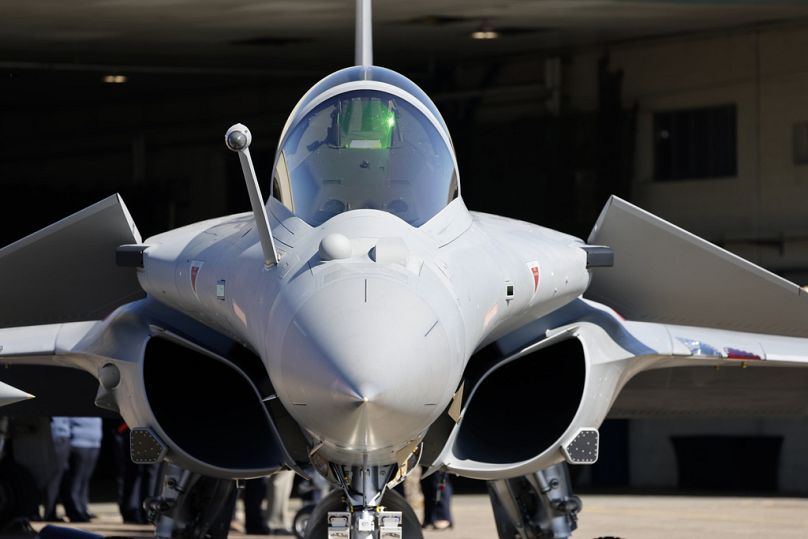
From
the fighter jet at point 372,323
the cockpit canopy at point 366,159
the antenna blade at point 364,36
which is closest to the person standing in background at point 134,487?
the fighter jet at point 372,323

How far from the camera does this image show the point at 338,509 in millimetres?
7199

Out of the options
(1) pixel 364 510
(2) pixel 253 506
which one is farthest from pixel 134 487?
(1) pixel 364 510

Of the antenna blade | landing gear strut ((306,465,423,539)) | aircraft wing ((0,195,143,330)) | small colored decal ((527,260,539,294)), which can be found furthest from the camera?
the antenna blade

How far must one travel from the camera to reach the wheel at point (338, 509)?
7113 millimetres

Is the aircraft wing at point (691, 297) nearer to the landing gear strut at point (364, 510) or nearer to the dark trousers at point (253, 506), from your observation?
the landing gear strut at point (364, 510)

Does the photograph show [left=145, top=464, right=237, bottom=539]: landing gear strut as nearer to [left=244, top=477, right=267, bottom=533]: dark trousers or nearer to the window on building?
[left=244, top=477, right=267, bottom=533]: dark trousers

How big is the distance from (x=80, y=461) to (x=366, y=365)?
11701 millimetres

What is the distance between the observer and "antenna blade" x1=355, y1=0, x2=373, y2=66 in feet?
32.7

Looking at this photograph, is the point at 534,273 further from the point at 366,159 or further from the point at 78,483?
the point at 78,483

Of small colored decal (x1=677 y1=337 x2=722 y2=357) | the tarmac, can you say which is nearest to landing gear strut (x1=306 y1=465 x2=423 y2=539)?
small colored decal (x1=677 y1=337 x2=722 y2=357)

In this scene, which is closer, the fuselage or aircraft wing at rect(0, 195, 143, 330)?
the fuselage

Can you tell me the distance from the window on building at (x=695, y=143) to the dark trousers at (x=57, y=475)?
386 inches

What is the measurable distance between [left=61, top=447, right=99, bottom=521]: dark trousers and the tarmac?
0.26 metres

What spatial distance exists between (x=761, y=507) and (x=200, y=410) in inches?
448
